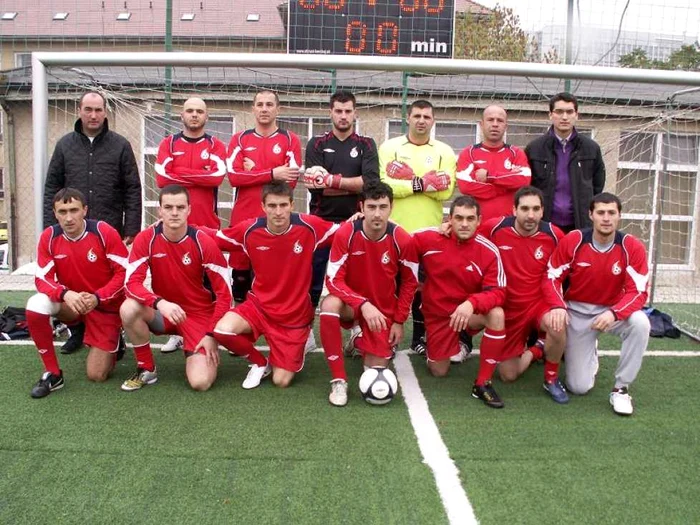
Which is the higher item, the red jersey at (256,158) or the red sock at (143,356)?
the red jersey at (256,158)

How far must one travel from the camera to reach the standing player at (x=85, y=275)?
3898mm

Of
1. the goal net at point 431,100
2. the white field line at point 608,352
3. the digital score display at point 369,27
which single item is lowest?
the white field line at point 608,352

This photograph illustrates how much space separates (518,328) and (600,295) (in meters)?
0.56

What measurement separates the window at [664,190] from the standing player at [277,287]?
4724mm

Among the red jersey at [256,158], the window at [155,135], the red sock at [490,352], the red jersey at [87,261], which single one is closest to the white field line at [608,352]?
the red jersey at [87,261]

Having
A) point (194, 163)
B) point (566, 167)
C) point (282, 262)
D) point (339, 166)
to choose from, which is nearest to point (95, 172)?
point (194, 163)

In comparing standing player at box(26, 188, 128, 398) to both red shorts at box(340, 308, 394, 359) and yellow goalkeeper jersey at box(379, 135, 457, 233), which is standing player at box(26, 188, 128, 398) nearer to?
red shorts at box(340, 308, 394, 359)

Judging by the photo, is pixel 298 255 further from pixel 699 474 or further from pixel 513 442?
pixel 699 474

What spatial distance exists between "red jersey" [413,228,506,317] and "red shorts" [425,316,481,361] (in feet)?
0.18

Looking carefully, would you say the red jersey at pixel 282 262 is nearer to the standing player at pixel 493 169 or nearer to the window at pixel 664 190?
the standing player at pixel 493 169

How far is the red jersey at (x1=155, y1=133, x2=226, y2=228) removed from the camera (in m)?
4.59

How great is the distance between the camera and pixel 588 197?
175 inches

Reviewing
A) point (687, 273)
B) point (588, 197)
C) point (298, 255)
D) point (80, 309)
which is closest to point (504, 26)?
point (687, 273)

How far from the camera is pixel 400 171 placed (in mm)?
4375
